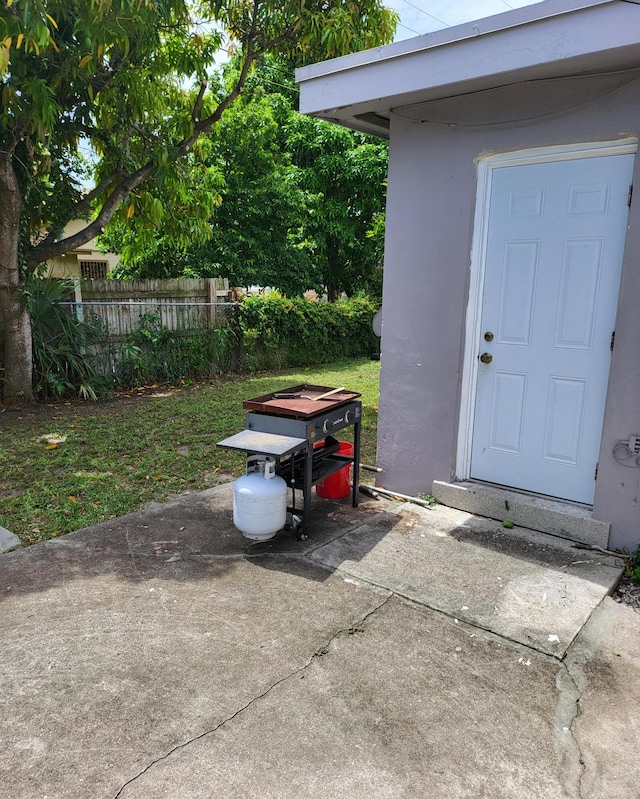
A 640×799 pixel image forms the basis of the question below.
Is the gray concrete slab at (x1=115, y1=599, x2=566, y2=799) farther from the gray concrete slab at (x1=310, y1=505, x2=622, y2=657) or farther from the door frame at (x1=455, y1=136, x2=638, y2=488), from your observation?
the door frame at (x1=455, y1=136, x2=638, y2=488)

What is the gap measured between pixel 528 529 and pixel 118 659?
275 cm

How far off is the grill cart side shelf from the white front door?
1.12 meters

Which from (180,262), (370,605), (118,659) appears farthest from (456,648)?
(180,262)

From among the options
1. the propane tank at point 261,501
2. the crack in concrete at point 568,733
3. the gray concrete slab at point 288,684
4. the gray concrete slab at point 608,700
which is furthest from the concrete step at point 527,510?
the propane tank at point 261,501

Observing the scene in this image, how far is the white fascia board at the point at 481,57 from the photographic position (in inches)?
119

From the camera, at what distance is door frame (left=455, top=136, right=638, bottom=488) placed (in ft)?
11.8

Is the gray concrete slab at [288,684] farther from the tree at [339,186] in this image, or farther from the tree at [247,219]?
the tree at [339,186]

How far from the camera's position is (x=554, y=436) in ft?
12.8

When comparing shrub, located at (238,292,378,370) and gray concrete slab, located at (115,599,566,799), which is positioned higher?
shrub, located at (238,292,378,370)

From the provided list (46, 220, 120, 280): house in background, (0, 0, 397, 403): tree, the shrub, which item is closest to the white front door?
(0, 0, 397, 403): tree

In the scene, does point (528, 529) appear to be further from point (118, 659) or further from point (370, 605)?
point (118, 659)

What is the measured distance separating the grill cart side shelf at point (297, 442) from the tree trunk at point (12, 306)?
484 cm

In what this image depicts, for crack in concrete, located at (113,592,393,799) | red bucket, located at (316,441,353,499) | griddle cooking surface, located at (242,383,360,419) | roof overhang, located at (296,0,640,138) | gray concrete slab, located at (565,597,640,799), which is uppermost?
roof overhang, located at (296,0,640,138)

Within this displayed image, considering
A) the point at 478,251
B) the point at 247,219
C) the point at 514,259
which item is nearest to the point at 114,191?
the point at 478,251
